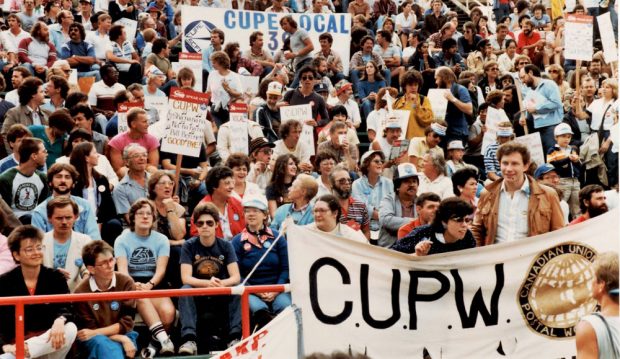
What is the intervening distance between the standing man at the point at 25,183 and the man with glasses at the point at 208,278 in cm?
189

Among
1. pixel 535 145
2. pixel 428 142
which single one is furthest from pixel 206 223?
pixel 535 145

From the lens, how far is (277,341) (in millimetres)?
9016

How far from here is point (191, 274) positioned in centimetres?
1115

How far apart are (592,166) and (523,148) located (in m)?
7.23

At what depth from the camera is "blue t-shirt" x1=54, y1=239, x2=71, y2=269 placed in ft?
36.2

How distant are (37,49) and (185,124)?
20.6 feet

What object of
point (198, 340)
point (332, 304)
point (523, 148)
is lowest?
point (198, 340)

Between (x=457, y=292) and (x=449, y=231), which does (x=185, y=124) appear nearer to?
(x=449, y=231)

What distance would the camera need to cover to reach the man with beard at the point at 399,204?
1283 centimetres

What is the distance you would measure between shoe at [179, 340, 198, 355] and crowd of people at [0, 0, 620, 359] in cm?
1

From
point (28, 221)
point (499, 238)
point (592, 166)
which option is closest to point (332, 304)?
point (499, 238)

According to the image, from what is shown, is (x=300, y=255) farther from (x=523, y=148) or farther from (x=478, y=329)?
(x=523, y=148)

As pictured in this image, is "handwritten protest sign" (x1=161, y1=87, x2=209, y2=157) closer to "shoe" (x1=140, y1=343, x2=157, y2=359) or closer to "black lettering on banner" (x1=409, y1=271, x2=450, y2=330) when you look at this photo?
"shoe" (x1=140, y1=343, x2=157, y2=359)

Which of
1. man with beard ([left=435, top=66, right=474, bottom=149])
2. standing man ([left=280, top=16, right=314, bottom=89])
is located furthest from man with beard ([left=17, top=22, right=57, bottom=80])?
man with beard ([left=435, top=66, right=474, bottom=149])
